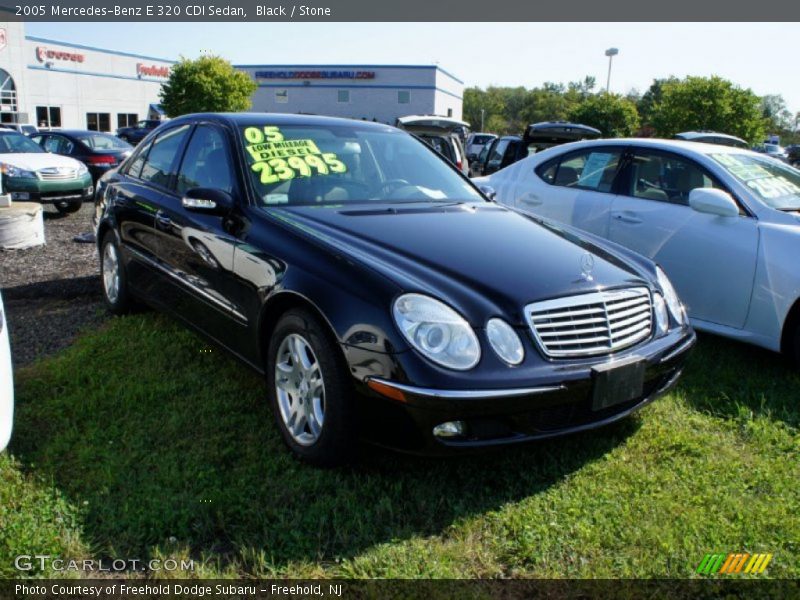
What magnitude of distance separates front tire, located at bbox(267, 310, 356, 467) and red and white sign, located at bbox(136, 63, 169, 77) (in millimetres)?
51635

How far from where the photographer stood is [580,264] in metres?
3.23

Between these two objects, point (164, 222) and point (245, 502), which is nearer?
point (245, 502)

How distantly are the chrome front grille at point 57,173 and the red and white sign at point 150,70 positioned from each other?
42.1m

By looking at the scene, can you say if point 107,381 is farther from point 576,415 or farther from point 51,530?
point 576,415

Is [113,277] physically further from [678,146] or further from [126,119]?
[126,119]

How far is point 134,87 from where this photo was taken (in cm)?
4831

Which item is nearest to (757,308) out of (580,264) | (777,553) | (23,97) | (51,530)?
(580,264)

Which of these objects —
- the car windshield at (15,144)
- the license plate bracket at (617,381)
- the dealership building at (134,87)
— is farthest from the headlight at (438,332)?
the dealership building at (134,87)

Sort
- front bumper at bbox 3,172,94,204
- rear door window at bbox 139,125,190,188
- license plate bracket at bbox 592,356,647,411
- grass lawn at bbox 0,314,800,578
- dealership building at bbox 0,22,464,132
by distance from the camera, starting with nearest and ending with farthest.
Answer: grass lawn at bbox 0,314,800,578 → license plate bracket at bbox 592,356,647,411 → rear door window at bbox 139,125,190,188 → front bumper at bbox 3,172,94,204 → dealership building at bbox 0,22,464,132

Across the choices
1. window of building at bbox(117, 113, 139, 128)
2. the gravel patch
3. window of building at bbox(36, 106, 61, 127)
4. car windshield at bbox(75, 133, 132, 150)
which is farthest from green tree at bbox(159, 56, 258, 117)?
the gravel patch

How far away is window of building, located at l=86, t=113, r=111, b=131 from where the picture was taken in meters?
44.7

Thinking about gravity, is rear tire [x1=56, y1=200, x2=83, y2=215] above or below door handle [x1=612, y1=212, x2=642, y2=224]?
below

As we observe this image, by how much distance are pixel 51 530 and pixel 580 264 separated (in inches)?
100

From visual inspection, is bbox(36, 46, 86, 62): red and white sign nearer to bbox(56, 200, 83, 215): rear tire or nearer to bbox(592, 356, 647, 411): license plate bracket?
bbox(56, 200, 83, 215): rear tire
